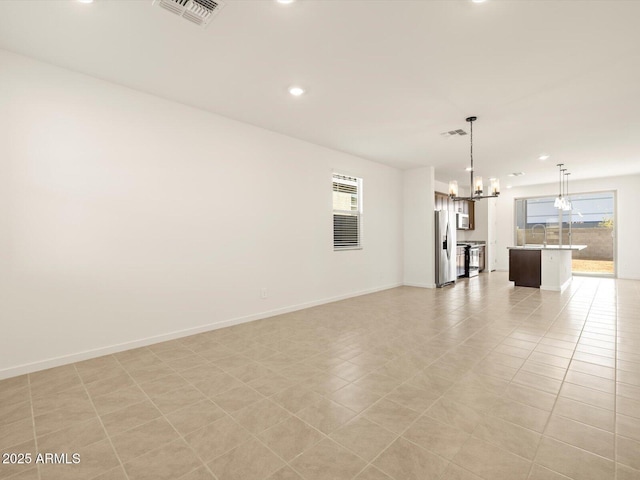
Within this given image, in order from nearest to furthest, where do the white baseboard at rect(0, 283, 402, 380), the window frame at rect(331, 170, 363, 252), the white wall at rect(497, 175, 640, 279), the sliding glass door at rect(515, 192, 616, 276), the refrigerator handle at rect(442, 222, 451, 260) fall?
the white baseboard at rect(0, 283, 402, 380) < the window frame at rect(331, 170, 363, 252) < the refrigerator handle at rect(442, 222, 451, 260) < the white wall at rect(497, 175, 640, 279) < the sliding glass door at rect(515, 192, 616, 276)

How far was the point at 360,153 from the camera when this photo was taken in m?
5.90

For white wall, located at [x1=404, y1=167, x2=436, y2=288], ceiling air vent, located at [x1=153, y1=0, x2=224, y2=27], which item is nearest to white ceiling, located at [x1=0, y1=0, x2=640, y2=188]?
ceiling air vent, located at [x1=153, y1=0, x2=224, y2=27]

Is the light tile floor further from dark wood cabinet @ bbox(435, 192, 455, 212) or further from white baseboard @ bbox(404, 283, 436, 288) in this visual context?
dark wood cabinet @ bbox(435, 192, 455, 212)

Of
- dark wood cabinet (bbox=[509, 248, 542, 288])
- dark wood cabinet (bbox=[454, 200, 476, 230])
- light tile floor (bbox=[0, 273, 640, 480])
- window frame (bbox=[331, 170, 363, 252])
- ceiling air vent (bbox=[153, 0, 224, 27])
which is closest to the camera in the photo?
light tile floor (bbox=[0, 273, 640, 480])

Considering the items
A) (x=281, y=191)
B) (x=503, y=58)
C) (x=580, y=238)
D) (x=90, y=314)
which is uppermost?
(x=503, y=58)

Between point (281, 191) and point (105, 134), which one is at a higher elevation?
point (105, 134)

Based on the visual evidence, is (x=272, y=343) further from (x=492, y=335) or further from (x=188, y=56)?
(x=188, y=56)

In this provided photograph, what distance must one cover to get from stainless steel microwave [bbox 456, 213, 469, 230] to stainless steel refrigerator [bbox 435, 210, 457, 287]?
1250 millimetres

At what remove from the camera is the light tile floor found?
5.46 feet

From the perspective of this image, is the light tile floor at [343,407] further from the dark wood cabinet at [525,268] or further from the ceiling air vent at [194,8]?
the dark wood cabinet at [525,268]

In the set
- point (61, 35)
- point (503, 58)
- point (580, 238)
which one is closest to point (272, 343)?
point (61, 35)

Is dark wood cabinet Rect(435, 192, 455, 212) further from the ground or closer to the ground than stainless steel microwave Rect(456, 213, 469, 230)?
further from the ground

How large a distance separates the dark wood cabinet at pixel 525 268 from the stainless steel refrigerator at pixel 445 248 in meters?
1.30

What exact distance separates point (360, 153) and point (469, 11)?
3737mm
